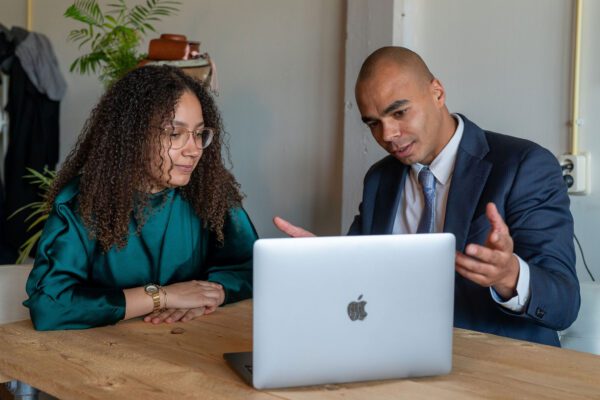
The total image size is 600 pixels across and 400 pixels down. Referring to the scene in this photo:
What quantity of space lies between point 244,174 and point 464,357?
7.72ft

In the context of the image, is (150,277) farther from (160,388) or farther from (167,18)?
(167,18)

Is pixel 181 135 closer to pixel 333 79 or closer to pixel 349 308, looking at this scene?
pixel 349 308

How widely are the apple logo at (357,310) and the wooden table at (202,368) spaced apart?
126 millimetres

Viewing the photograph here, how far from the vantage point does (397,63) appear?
2.27m

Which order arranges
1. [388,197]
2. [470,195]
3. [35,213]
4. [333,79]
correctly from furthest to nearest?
[35,213] → [333,79] → [388,197] → [470,195]

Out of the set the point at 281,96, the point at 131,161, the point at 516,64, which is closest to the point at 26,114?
the point at 281,96

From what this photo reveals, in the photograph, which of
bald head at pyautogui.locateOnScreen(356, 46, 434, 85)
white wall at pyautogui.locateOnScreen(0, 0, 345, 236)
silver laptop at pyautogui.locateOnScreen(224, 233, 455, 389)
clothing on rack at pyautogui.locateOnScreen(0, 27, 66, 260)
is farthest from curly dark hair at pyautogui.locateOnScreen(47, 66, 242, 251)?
clothing on rack at pyautogui.locateOnScreen(0, 27, 66, 260)

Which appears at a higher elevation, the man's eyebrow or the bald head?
the bald head

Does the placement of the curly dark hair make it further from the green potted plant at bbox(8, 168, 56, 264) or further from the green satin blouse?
the green potted plant at bbox(8, 168, 56, 264)

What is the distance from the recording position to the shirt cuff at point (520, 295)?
1.75 metres

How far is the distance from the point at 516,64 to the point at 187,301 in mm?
1463

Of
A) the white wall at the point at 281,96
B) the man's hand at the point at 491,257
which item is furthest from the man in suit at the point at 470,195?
the white wall at the point at 281,96

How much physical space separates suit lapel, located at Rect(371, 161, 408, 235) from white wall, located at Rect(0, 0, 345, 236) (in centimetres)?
93

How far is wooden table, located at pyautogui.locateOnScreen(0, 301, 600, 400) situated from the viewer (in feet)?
4.44
